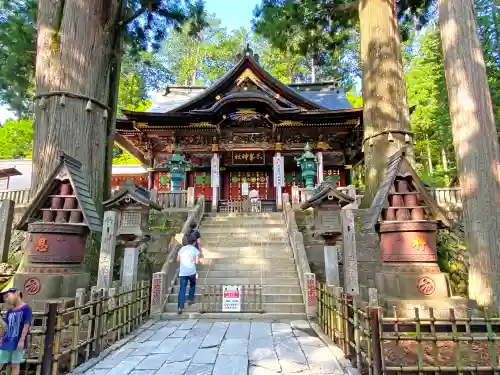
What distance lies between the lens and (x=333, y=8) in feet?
39.8


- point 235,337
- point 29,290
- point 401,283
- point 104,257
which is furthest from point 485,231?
point 29,290

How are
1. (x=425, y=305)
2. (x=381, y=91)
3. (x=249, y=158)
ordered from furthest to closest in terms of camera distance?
(x=249, y=158), (x=381, y=91), (x=425, y=305)

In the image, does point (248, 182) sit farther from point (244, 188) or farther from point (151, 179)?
point (151, 179)

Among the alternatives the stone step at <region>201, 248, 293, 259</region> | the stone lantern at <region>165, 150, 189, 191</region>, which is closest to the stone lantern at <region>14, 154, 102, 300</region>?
the stone step at <region>201, 248, 293, 259</region>

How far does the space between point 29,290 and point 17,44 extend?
8604 mm

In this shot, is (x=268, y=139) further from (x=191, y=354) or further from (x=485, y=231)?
(x=191, y=354)

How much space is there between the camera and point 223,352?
14.0 ft

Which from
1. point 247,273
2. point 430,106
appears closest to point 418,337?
point 247,273

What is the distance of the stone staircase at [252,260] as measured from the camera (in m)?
6.89

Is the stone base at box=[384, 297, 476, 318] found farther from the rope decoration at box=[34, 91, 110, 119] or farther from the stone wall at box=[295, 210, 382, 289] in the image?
the rope decoration at box=[34, 91, 110, 119]

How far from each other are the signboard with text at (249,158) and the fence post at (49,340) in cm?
1440

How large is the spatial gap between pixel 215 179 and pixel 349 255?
33.6 feet

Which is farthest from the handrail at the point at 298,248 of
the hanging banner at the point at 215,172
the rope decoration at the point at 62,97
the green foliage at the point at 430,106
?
the green foliage at the point at 430,106

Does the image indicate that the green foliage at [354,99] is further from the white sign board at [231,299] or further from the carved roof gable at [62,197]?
the carved roof gable at [62,197]
